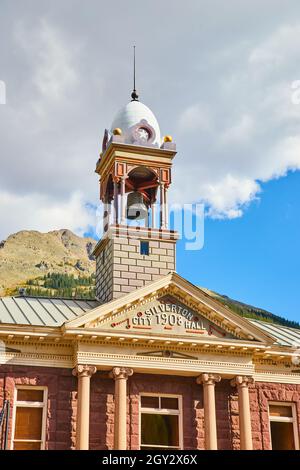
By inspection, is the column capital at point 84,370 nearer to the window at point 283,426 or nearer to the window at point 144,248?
the window at point 144,248

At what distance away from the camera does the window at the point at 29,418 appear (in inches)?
1017

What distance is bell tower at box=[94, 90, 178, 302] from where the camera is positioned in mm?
31359

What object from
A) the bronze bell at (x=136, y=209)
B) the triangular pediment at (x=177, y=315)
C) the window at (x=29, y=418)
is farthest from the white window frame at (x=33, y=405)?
the bronze bell at (x=136, y=209)

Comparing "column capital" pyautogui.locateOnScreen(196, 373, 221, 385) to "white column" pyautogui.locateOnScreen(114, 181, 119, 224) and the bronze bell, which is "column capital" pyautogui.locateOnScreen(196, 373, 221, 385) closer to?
"white column" pyautogui.locateOnScreen(114, 181, 119, 224)

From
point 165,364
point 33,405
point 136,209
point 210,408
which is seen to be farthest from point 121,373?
point 136,209

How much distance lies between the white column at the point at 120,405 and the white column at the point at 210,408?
2.94 metres

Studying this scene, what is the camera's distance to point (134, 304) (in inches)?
1102

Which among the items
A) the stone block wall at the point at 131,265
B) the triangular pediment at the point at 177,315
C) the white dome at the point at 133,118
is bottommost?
the triangular pediment at the point at 177,315

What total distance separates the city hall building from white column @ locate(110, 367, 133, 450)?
36mm

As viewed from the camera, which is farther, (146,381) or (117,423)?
(146,381)

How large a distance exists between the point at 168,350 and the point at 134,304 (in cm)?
215

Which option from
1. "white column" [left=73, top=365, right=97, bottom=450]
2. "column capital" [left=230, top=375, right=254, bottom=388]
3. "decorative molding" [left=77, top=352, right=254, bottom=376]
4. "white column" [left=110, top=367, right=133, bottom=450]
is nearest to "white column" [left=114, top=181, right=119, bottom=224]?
"decorative molding" [left=77, top=352, right=254, bottom=376]
